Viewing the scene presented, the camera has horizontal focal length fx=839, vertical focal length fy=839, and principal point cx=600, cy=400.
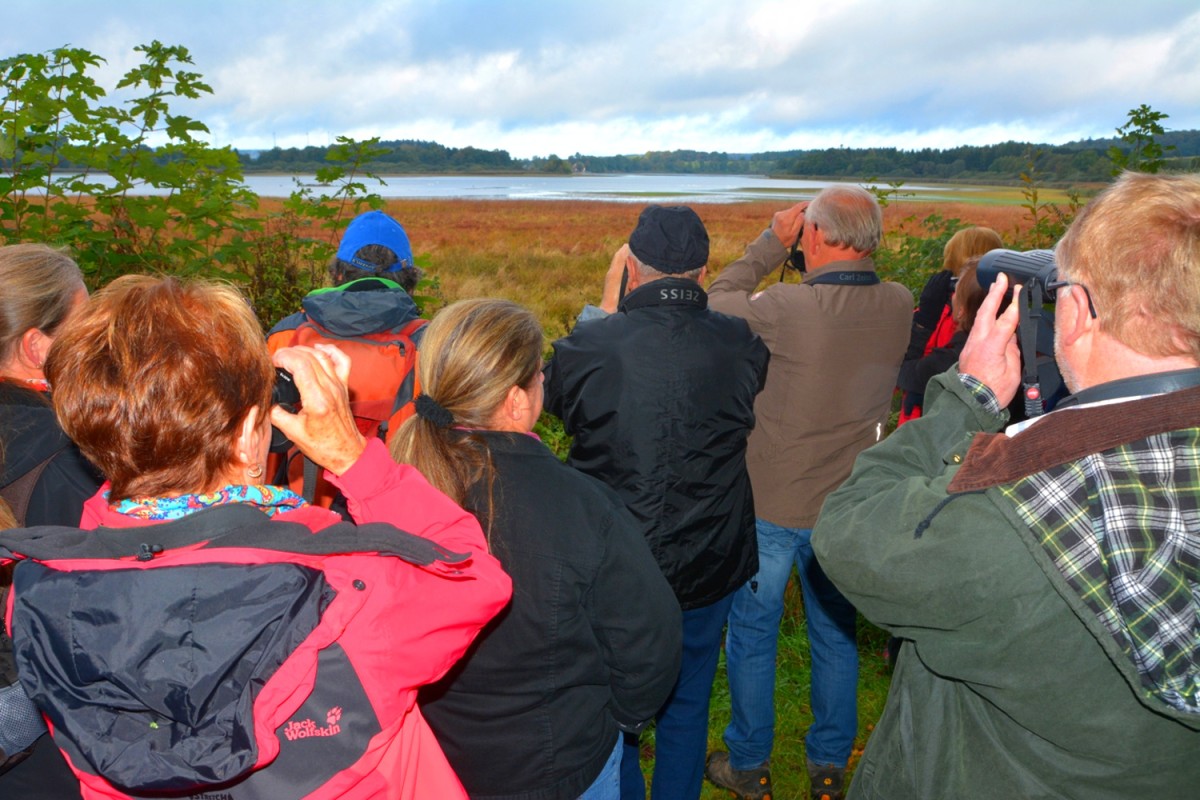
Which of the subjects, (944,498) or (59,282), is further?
(59,282)

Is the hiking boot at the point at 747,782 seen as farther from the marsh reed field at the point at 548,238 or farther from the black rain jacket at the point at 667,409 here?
the marsh reed field at the point at 548,238

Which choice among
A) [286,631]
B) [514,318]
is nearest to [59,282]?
[514,318]

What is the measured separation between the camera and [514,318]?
2039mm

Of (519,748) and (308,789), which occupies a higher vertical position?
(308,789)

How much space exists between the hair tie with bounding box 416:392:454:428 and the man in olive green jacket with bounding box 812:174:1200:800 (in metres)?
0.88

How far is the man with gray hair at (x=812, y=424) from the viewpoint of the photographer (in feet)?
10.4

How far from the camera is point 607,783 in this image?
209 centimetres

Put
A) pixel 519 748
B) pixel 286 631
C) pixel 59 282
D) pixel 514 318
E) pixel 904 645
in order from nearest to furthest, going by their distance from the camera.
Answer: pixel 286 631, pixel 904 645, pixel 519 748, pixel 514 318, pixel 59 282

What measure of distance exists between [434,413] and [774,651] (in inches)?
78.1

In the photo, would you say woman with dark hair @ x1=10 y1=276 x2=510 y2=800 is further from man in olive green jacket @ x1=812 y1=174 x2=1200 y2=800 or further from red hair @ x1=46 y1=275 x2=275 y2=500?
man in olive green jacket @ x1=812 y1=174 x2=1200 y2=800

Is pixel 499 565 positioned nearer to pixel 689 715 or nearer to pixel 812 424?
pixel 689 715

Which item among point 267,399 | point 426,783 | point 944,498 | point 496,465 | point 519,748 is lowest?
point 519,748

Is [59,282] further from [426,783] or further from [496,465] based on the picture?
[426,783]

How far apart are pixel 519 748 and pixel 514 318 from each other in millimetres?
1000
